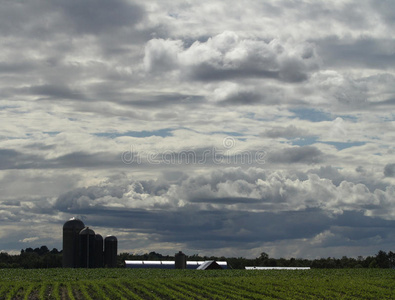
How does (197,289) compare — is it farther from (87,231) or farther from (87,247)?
(87,231)

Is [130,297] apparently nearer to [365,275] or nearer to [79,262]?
[365,275]

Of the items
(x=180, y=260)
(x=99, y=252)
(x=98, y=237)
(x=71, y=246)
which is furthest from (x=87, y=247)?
(x=180, y=260)

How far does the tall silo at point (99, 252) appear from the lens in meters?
110

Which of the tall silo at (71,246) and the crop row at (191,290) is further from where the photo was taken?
the tall silo at (71,246)

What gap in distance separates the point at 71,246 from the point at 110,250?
9.37 meters

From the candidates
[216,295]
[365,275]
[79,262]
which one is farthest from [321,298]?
[79,262]

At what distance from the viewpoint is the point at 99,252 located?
111 meters

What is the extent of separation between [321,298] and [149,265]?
96050mm

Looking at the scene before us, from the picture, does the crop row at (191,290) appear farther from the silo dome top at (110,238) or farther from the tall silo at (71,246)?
the silo dome top at (110,238)

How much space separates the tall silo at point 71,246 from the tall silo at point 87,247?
31.5 inches

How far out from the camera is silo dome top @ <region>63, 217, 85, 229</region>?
351ft

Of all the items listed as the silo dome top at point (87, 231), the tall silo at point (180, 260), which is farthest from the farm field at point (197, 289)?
the tall silo at point (180, 260)

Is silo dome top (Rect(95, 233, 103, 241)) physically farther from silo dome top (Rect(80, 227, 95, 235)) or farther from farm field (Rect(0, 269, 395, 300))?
farm field (Rect(0, 269, 395, 300))

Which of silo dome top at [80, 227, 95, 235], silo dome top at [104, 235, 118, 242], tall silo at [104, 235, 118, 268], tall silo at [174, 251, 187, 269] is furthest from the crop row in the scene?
tall silo at [174, 251, 187, 269]
